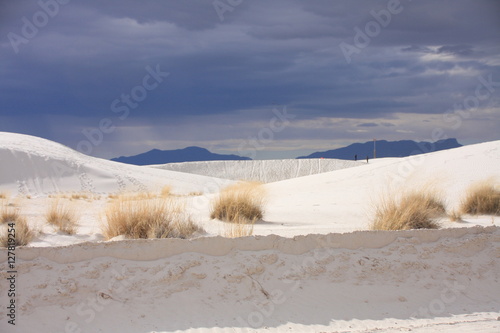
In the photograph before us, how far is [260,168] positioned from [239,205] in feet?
230

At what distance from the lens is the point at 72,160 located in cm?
3941

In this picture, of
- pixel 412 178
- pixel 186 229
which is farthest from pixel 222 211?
pixel 412 178

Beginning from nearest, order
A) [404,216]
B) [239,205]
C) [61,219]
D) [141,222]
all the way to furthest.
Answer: [141,222], [404,216], [61,219], [239,205]

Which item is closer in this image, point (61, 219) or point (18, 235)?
point (18, 235)

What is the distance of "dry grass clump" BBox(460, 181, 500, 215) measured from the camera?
13.8m

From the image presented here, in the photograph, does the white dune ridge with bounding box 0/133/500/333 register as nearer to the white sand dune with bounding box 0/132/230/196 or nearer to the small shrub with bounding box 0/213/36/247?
the small shrub with bounding box 0/213/36/247

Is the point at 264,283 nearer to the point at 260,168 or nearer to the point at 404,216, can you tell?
the point at 404,216

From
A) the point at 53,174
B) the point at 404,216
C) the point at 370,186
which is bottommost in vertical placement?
the point at 404,216

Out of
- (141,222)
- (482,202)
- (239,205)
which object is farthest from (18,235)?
(482,202)

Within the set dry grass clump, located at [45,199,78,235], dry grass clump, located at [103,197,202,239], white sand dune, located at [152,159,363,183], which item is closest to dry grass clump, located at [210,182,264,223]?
dry grass clump, located at [103,197,202,239]

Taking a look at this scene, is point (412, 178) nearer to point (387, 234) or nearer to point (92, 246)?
point (387, 234)

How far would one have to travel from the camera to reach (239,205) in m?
12.2

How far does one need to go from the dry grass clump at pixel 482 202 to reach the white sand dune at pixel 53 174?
816 inches

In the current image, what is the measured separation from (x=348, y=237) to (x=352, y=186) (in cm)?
1254
